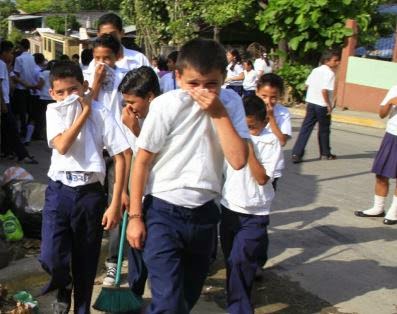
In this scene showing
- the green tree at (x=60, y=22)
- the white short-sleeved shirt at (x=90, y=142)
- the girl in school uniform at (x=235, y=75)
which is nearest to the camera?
the white short-sleeved shirt at (x=90, y=142)

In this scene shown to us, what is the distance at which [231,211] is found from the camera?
3807mm

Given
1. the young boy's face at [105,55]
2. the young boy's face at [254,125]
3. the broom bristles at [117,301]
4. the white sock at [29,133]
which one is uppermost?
the young boy's face at [105,55]

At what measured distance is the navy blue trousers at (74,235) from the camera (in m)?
3.41

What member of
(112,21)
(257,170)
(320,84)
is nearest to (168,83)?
(112,21)

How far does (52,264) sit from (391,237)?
3498 millimetres

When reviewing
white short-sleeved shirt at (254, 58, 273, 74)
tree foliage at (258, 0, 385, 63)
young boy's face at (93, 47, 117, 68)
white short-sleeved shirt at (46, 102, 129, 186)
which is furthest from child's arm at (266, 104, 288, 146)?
tree foliage at (258, 0, 385, 63)

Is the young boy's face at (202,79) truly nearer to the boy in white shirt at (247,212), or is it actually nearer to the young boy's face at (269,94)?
the boy in white shirt at (247,212)

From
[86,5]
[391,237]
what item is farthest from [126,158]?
[86,5]

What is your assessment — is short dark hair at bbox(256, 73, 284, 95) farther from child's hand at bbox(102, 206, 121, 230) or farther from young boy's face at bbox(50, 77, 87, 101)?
child's hand at bbox(102, 206, 121, 230)

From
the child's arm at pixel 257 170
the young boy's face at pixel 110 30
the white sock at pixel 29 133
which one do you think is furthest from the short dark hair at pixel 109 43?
the white sock at pixel 29 133

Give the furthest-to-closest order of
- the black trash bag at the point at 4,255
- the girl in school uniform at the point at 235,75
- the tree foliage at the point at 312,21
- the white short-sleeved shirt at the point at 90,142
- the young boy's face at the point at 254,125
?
1. the tree foliage at the point at 312,21
2. the girl in school uniform at the point at 235,75
3. the black trash bag at the point at 4,255
4. the young boy's face at the point at 254,125
5. the white short-sleeved shirt at the point at 90,142

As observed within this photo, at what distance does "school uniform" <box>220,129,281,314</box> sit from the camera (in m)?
3.69

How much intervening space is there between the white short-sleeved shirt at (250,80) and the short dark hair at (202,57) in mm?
10224

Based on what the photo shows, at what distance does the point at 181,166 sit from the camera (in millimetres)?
2844
